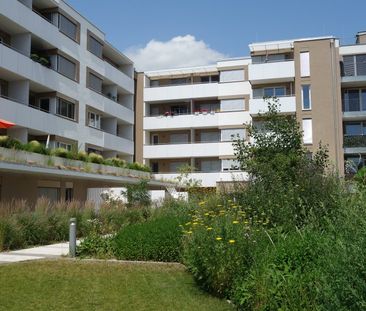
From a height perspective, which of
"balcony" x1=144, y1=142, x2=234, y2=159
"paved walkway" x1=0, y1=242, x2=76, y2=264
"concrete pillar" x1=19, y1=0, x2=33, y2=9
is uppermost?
"concrete pillar" x1=19, y1=0, x2=33, y2=9

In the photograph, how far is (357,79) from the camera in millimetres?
45562

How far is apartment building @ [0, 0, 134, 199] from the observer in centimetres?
3156

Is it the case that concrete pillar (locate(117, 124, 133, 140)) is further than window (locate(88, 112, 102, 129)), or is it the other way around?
concrete pillar (locate(117, 124, 133, 140))

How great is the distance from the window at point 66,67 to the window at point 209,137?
18.5m

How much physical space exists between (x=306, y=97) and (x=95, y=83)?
19.5 metres

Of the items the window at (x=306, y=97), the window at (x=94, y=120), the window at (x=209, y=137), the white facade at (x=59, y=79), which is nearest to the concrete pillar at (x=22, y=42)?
the white facade at (x=59, y=79)

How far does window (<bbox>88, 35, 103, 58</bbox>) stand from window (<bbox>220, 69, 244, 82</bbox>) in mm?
13837

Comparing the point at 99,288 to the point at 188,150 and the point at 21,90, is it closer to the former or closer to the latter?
the point at 21,90

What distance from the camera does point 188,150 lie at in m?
52.7

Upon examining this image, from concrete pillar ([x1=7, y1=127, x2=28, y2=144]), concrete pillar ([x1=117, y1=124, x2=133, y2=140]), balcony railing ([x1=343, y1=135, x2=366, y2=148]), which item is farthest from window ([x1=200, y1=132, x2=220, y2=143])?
concrete pillar ([x1=7, y1=127, x2=28, y2=144])

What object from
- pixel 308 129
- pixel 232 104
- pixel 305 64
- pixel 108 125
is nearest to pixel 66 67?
pixel 108 125

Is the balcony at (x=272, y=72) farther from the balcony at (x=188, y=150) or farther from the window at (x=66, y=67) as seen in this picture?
the window at (x=66, y=67)

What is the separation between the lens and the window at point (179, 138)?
Result: 55.3 m

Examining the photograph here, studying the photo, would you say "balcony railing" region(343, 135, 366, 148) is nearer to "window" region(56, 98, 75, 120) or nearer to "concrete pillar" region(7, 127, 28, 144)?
"window" region(56, 98, 75, 120)
